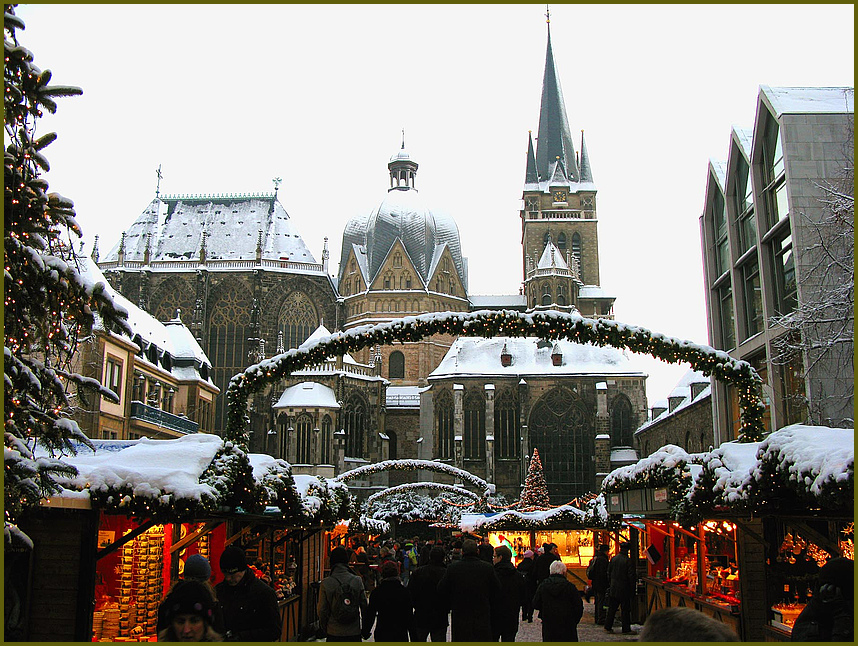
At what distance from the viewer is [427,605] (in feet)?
28.7

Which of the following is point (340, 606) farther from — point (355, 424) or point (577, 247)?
point (577, 247)

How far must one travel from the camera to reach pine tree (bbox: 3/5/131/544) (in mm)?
6074

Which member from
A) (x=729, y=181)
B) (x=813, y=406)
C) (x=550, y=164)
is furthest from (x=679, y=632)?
(x=550, y=164)

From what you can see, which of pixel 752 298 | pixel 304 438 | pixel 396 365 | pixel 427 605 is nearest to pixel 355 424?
pixel 304 438

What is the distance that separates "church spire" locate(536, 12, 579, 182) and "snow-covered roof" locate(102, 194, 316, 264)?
69.1 feet

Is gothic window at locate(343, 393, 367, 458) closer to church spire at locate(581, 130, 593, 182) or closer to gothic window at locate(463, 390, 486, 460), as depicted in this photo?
gothic window at locate(463, 390, 486, 460)

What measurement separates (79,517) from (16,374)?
3226 mm

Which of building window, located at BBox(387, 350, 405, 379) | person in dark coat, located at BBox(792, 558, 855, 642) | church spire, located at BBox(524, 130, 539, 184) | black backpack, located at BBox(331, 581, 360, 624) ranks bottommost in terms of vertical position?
black backpack, located at BBox(331, 581, 360, 624)

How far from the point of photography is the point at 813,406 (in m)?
20.0

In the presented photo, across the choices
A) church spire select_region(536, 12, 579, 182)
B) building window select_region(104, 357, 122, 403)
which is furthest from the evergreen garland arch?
church spire select_region(536, 12, 579, 182)

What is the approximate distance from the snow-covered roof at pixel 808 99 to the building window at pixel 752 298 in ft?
14.8

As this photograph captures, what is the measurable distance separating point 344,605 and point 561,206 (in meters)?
60.9

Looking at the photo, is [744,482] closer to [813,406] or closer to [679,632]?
[679,632]

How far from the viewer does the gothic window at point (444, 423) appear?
170 feet
